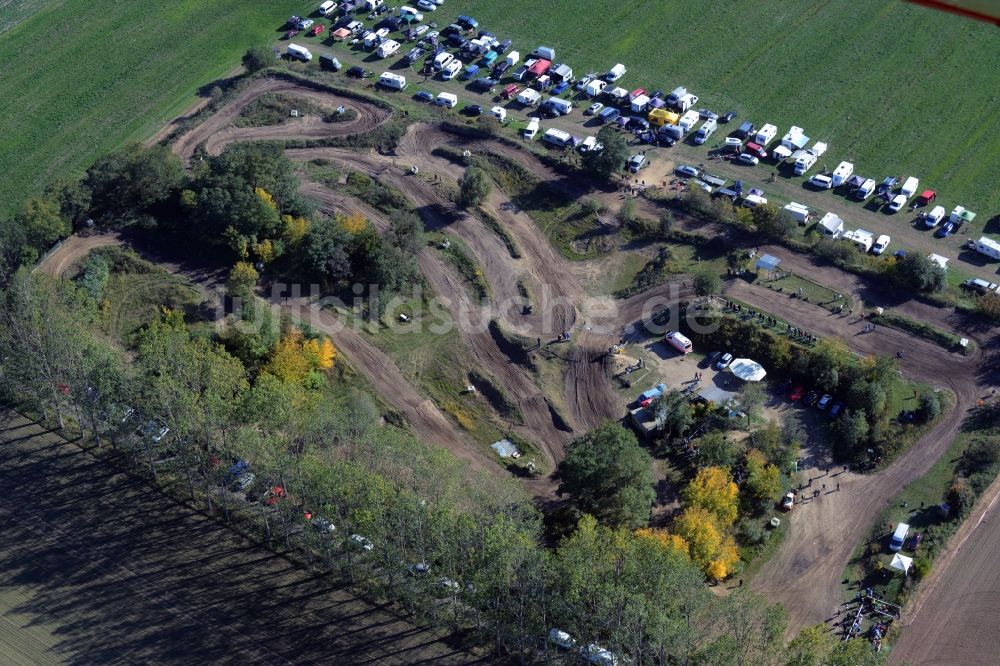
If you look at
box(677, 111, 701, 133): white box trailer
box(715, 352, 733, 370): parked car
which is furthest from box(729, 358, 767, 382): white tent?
box(677, 111, 701, 133): white box trailer

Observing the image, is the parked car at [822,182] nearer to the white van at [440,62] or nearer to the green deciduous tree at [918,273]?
the green deciduous tree at [918,273]

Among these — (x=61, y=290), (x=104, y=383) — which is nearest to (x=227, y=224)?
(x=61, y=290)

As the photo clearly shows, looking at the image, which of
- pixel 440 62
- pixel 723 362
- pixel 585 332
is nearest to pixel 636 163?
pixel 585 332

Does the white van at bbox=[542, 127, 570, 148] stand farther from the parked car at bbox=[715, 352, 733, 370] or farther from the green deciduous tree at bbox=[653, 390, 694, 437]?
the green deciduous tree at bbox=[653, 390, 694, 437]

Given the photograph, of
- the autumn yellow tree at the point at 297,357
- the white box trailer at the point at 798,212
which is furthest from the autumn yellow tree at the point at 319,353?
the white box trailer at the point at 798,212

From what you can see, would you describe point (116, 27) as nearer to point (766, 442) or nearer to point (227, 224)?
point (227, 224)
